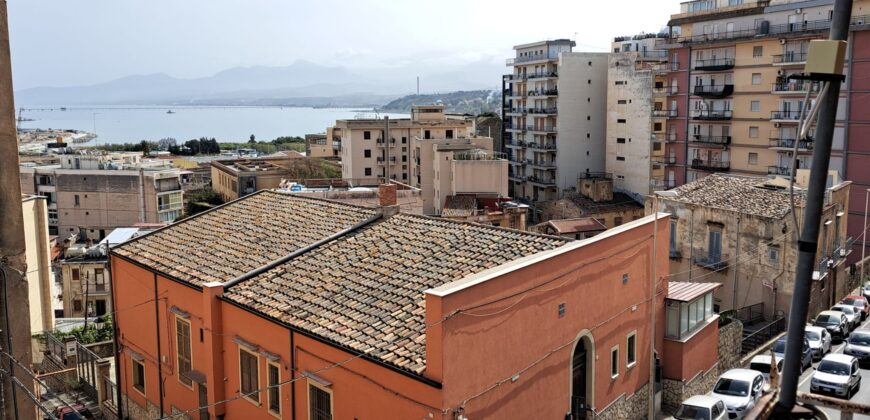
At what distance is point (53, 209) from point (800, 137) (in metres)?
80.2

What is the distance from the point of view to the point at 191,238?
76.9 feet

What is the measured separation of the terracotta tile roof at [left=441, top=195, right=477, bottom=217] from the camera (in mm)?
51219

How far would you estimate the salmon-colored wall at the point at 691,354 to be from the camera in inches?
850

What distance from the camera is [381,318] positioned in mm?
15438

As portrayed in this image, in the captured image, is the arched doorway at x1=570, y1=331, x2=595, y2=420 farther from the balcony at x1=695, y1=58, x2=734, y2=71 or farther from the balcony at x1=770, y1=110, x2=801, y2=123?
the balcony at x1=695, y1=58, x2=734, y2=71

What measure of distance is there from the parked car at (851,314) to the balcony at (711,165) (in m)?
25.8

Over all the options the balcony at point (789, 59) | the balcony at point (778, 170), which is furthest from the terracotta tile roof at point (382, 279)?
the balcony at point (789, 59)

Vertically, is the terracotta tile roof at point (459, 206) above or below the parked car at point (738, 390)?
above

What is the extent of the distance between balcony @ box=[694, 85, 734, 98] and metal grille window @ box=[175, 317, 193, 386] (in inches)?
1856

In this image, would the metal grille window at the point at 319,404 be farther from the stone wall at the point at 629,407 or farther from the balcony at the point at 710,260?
the balcony at the point at 710,260

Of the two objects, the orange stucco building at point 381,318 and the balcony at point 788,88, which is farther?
the balcony at point 788,88

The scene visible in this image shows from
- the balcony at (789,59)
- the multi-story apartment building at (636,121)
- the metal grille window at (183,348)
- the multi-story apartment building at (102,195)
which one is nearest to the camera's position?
the metal grille window at (183,348)

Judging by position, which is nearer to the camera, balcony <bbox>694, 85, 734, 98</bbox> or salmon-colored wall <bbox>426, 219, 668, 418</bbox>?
salmon-colored wall <bbox>426, 219, 668, 418</bbox>

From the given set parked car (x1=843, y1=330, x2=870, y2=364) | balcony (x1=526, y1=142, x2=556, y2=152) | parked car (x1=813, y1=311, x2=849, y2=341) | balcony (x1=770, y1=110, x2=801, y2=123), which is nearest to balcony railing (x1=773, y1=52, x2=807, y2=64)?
balcony (x1=770, y1=110, x2=801, y2=123)
